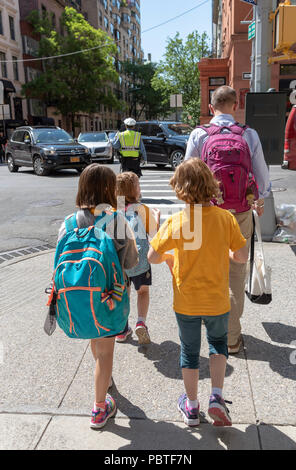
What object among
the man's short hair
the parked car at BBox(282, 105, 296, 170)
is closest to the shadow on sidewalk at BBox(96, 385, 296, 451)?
the man's short hair

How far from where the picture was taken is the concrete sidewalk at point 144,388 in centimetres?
257

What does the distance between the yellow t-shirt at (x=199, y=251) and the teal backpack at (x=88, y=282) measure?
1.03ft

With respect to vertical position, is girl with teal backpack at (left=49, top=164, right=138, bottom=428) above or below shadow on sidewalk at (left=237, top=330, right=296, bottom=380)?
above

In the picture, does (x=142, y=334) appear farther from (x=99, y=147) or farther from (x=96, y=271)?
(x=99, y=147)

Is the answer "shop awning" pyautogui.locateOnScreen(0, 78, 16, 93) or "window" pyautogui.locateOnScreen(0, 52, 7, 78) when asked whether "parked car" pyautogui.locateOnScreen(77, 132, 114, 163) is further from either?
"window" pyautogui.locateOnScreen(0, 52, 7, 78)

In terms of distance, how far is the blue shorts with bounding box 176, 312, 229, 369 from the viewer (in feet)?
8.39

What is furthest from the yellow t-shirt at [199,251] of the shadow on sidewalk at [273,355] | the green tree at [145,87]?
the green tree at [145,87]

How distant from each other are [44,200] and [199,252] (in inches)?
371

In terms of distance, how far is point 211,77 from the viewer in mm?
35344

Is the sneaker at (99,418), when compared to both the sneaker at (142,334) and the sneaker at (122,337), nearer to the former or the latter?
the sneaker at (142,334)

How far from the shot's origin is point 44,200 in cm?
1140

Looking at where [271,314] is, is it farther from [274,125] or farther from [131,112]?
[131,112]

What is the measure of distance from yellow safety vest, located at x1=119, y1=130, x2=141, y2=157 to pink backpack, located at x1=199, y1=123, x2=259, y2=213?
6156 mm
